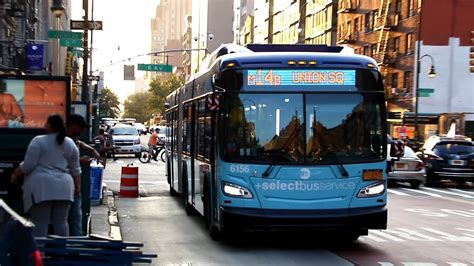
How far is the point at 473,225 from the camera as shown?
15.3 m

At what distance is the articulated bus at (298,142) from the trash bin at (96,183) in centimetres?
494

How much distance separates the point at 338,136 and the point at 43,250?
615cm

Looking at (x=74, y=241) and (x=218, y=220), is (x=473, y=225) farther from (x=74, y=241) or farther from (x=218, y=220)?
(x=74, y=241)

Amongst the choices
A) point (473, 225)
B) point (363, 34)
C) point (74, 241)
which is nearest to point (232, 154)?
point (74, 241)

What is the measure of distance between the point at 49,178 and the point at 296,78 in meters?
4.55

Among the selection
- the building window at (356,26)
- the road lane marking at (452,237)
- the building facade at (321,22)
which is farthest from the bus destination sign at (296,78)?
the building facade at (321,22)

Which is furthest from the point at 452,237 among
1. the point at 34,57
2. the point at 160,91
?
the point at 160,91

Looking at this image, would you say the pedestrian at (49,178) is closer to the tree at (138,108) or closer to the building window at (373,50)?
the building window at (373,50)

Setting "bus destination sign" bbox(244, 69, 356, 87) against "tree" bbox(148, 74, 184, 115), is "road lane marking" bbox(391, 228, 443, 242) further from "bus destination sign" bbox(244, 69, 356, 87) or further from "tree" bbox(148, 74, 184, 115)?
"tree" bbox(148, 74, 184, 115)

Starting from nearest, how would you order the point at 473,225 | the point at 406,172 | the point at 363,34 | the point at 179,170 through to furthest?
the point at 473,225 < the point at 179,170 < the point at 406,172 < the point at 363,34

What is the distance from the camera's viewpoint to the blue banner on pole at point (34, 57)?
35266mm

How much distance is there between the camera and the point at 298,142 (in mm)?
11070

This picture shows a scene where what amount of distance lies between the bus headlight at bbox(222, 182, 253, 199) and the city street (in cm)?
83

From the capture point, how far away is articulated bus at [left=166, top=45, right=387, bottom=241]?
10906mm
